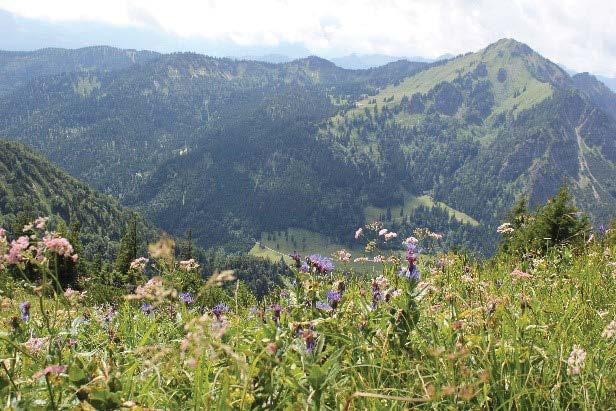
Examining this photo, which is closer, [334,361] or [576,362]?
[576,362]

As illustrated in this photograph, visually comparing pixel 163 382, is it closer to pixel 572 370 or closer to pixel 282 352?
pixel 282 352

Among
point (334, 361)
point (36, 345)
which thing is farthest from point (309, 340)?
point (36, 345)

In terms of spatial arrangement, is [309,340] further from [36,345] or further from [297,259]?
[36,345]

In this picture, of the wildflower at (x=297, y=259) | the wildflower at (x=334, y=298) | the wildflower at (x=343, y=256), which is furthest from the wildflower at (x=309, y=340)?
the wildflower at (x=343, y=256)

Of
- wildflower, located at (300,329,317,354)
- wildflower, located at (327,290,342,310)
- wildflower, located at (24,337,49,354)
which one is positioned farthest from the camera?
wildflower, located at (327,290,342,310)

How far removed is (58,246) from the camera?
7.60ft

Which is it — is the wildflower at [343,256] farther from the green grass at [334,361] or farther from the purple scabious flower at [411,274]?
the purple scabious flower at [411,274]

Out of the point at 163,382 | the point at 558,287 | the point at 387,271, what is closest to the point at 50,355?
the point at 163,382

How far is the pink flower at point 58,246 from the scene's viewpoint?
7.54 ft

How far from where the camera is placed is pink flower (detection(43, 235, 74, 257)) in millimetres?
2297

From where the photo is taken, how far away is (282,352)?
109 inches

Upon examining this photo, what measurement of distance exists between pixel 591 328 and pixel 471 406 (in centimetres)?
183

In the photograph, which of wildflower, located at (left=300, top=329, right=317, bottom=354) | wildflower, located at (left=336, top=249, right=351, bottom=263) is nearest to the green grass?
wildflower, located at (left=300, top=329, right=317, bottom=354)

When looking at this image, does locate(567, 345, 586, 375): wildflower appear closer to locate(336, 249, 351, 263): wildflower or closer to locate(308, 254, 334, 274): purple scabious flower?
locate(308, 254, 334, 274): purple scabious flower
